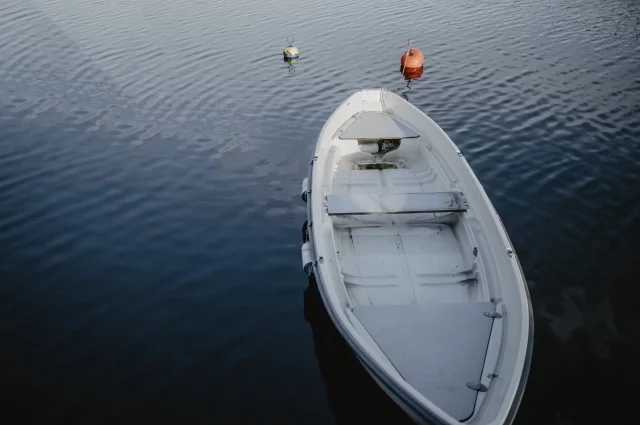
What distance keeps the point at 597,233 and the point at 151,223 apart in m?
11.2

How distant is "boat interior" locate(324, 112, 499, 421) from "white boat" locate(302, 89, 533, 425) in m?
0.02

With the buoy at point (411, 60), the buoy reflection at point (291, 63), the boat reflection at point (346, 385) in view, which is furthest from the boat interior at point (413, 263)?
→ the buoy reflection at point (291, 63)

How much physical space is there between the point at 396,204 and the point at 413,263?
140 centimetres

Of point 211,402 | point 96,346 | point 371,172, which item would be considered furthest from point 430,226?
point 96,346

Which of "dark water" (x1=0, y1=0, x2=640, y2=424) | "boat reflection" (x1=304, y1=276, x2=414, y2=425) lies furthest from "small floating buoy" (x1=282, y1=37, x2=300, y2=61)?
"boat reflection" (x1=304, y1=276, x2=414, y2=425)

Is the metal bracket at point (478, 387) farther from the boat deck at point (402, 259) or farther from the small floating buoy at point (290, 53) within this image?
the small floating buoy at point (290, 53)

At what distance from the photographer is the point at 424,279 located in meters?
8.32

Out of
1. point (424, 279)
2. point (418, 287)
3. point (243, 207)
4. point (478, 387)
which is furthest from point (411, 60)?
point (478, 387)

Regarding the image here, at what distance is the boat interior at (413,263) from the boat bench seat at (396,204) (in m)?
0.02

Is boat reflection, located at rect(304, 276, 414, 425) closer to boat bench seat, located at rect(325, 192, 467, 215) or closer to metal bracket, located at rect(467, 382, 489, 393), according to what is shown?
metal bracket, located at rect(467, 382, 489, 393)

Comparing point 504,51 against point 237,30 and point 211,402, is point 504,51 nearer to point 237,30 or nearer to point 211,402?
point 237,30

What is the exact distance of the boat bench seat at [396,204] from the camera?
9.30 meters

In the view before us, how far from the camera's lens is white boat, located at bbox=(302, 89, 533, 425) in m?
6.04

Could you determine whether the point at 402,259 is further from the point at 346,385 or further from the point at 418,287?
the point at 346,385
